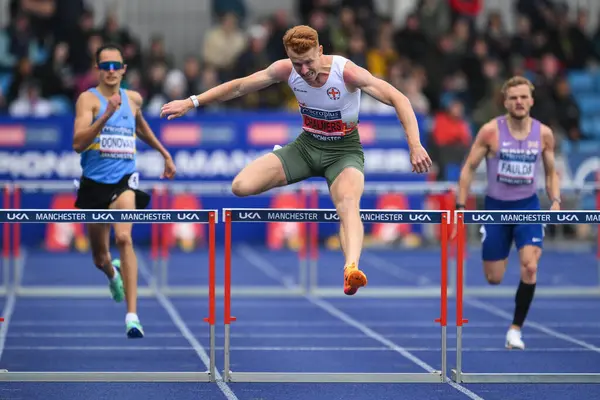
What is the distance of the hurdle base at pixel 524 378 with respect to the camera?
8836mm

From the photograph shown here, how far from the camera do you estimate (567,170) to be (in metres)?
20.7

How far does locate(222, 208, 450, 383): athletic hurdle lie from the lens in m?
8.70

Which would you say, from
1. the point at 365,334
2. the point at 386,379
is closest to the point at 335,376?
the point at 386,379

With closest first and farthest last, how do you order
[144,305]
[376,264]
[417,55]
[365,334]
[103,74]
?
[103,74] < [365,334] < [144,305] < [376,264] < [417,55]

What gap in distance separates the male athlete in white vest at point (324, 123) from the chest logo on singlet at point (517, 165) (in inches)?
84.7

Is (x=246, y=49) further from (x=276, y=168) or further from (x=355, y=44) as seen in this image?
(x=276, y=168)

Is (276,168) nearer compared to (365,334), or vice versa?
(276,168)

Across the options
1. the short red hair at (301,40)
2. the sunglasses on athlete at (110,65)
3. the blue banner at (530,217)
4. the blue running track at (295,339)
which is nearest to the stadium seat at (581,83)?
the blue running track at (295,339)

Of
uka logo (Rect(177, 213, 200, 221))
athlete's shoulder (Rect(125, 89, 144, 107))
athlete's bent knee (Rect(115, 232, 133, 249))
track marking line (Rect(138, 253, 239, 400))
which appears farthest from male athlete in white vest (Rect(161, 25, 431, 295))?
athlete's shoulder (Rect(125, 89, 144, 107))

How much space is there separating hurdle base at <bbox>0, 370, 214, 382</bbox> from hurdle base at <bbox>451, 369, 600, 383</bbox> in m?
1.81

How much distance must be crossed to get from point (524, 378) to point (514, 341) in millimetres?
1766

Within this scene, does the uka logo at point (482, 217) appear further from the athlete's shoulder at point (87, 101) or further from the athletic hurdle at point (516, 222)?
the athlete's shoulder at point (87, 101)

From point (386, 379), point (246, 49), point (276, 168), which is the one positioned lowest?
point (386, 379)

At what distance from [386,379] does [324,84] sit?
6.94ft
